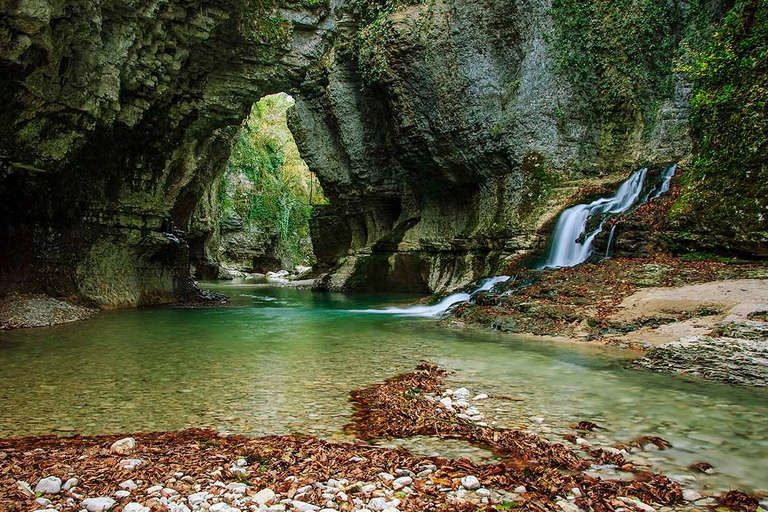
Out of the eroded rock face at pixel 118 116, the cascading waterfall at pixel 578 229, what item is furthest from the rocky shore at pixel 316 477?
the cascading waterfall at pixel 578 229

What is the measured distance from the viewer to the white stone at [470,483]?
2.93 meters

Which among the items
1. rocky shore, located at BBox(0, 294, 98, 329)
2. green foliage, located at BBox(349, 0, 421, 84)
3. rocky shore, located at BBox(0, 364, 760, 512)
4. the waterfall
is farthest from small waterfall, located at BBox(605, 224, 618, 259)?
rocky shore, located at BBox(0, 294, 98, 329)

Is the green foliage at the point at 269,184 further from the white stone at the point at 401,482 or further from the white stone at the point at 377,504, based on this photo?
the white stone at the point at 377,504

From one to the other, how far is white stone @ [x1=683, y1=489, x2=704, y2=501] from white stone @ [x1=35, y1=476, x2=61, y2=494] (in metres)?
3.60

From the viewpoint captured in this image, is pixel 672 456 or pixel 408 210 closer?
pixel 672 456

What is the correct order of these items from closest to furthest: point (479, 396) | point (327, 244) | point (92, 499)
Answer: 1. point (92, 499)
2. point (479, 396)
3. point (327, 244)

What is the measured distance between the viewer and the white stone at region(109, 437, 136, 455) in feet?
11.0

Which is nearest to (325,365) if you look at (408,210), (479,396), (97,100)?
(479,396)

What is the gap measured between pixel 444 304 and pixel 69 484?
1300 centimetres

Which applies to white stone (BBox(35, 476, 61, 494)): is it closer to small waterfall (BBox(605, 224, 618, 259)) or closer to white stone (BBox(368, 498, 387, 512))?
white stone (BBox(368, 498, 387, 512))

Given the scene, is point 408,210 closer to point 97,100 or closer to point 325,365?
point 97,100

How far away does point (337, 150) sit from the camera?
25.0 m

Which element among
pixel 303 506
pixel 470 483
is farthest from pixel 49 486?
pixel 470 483

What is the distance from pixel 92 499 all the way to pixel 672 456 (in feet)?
12.1
